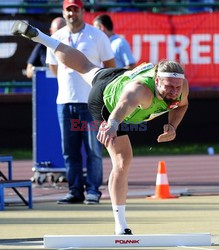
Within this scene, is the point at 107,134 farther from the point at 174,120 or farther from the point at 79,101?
the point at 79,101

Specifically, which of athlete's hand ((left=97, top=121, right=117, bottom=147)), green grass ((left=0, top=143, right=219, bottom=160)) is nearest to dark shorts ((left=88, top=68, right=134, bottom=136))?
athlete's hand ((left=97, top=121, right=117, bottom=147))

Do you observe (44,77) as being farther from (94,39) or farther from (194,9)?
(194,9)

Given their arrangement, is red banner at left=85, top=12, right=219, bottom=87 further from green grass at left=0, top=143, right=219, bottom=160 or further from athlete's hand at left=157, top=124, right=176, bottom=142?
athlete's hand at left=157, top=124, right=176, bottom=142

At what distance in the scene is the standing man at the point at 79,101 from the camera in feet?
38.7

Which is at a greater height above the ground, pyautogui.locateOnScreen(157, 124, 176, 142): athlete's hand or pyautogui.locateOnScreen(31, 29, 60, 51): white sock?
pyautogui.locateOnScreen(31, 29, 60, 51): white sock

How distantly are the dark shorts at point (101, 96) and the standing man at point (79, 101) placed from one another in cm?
217

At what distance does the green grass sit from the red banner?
129 centimetres

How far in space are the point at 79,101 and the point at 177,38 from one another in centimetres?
787

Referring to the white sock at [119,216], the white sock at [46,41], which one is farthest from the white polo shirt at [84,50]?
the white sock at [119,216]

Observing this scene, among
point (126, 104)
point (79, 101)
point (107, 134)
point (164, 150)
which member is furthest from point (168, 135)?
point (164, 150)

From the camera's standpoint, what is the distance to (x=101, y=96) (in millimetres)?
9273

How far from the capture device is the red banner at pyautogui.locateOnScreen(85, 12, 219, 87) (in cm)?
1930

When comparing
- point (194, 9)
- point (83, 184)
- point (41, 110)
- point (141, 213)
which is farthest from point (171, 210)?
point (194, 9)

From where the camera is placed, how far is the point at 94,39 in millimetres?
11852
